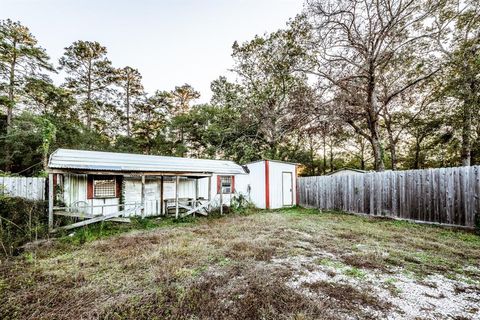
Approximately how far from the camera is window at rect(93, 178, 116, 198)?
8.02 metres

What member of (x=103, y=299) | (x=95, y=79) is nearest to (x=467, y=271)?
(x=103, y=299)

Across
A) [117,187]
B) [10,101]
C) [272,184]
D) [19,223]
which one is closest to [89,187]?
[117,187]

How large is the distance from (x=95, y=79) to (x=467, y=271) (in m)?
22.5

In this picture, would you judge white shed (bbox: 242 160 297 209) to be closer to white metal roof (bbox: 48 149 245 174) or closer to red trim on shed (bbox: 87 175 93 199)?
white metal roof (bbox: 48 149 245 174)

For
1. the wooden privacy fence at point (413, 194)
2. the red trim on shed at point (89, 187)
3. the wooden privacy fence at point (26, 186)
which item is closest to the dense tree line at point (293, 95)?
the wooden privacy fence at point (26, 186)

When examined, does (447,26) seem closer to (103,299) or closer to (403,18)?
(403,18)

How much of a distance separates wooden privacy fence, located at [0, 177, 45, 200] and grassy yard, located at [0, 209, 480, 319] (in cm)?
382

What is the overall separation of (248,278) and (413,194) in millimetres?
7005

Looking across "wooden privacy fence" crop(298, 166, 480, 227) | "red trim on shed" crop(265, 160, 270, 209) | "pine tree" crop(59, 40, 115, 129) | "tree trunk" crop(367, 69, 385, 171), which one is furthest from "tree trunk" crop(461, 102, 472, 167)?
"pine tree" crop(59, 40, 115, 129)

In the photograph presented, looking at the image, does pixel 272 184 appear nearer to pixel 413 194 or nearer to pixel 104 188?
pixel 413 194

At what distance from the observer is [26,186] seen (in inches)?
299

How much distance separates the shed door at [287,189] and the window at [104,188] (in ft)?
27.9

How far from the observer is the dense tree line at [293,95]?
9.22 m

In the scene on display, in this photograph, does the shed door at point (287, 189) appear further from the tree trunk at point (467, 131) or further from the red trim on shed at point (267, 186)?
the tree trunk at point (467, 131)
